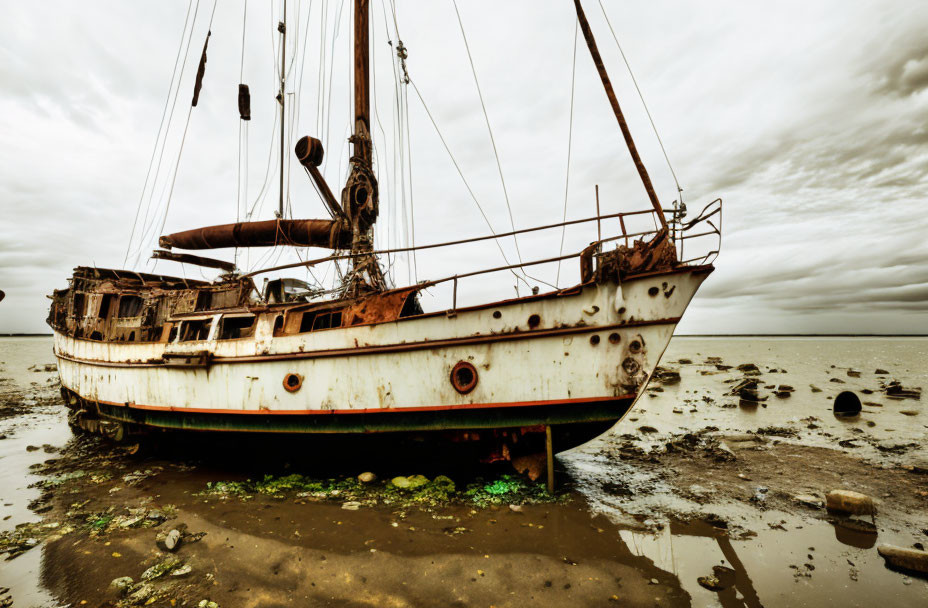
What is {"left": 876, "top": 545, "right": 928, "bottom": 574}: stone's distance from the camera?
4566 millimetres

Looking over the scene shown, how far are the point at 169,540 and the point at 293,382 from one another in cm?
333

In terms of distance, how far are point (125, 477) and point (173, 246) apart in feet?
23.3

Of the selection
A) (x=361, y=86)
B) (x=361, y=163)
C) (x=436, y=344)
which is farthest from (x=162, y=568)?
(x=361, y=86)

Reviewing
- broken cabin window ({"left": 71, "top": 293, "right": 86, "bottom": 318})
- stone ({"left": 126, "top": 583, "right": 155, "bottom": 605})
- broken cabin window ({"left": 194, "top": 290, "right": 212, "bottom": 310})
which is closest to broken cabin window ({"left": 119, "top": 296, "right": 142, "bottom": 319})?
broken cabin window ({"left": 71, "top": 293, "right": 86, "bottom": 318})

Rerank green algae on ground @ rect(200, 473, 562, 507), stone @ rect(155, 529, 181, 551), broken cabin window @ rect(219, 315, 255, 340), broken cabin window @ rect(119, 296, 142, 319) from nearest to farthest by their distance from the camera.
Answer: stone @ rect(155, 529, 181, 551) < green algae on ground @ rect(200, 473, 562, 507) < broken cabin window @ rect(219, 315, 255, 340) < broken cabin window @ rect(119, 296, 142, 319)

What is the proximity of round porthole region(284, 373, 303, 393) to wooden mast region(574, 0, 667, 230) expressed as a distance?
26.1ft

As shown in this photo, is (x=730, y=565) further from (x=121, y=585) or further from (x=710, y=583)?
(x=121, y=585)

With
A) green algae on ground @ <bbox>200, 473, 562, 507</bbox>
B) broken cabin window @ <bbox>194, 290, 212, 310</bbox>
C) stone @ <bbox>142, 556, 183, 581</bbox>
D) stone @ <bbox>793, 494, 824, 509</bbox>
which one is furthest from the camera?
broken cabin window @ <bbox>194, 290, 212, 310</bbox>

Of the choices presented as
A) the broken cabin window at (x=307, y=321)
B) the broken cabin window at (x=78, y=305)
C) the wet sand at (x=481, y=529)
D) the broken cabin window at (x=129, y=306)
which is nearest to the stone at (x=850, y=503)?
the wet sand at (x=481, y=529)

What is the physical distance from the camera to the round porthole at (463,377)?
714 cm

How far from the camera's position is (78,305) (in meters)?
13.1

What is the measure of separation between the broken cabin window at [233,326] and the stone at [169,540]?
4.73 metres

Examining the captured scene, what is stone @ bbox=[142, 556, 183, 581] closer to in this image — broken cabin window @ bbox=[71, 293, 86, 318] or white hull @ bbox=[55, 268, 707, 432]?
white hull @ bbox=[55, 268, 707, 432]

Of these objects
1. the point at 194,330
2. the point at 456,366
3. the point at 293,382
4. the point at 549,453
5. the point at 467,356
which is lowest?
the point at 549,453
